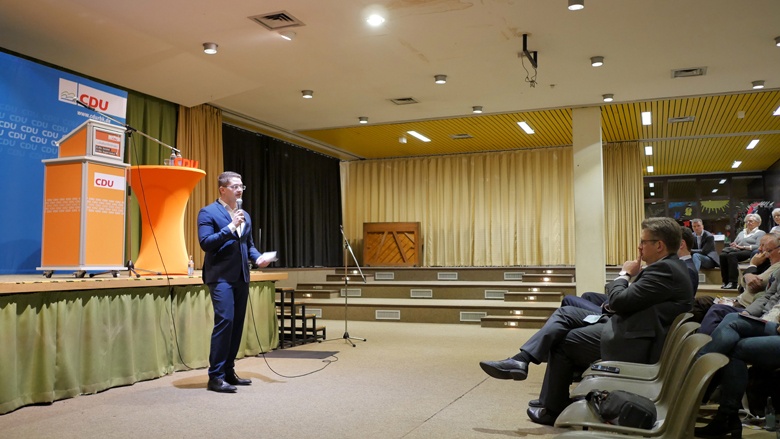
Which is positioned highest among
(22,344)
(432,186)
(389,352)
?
(432,186)

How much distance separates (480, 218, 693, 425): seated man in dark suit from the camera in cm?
295

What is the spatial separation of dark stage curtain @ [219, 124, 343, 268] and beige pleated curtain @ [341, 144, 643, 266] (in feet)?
2.24

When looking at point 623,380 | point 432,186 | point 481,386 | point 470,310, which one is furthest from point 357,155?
point 623,380

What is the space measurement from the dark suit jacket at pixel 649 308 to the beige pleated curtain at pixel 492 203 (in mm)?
10166

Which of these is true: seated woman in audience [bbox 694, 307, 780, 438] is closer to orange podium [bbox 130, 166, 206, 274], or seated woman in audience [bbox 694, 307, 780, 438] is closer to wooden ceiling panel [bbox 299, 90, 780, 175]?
orange podium [bbox 130, 166, 206, 274]

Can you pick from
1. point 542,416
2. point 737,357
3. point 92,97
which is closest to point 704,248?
point 737,357

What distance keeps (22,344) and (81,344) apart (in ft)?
1.42

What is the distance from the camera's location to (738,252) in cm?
877

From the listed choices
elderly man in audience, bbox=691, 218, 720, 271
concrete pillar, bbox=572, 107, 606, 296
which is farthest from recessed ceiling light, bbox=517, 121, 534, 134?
elderly man in audience, bbox=691, 218, 720, 271

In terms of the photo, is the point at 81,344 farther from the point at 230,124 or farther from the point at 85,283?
the point at 230,124

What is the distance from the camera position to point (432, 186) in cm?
1398

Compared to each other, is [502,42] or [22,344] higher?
[502,42]

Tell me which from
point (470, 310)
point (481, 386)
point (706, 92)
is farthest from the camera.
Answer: point (470, 310)

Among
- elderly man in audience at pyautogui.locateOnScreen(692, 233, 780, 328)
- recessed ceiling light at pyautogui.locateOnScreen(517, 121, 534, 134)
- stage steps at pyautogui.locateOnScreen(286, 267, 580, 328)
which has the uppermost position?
recessed ceiling light at pyautogui.locateOnScreen(517, 121, 534, 134)
